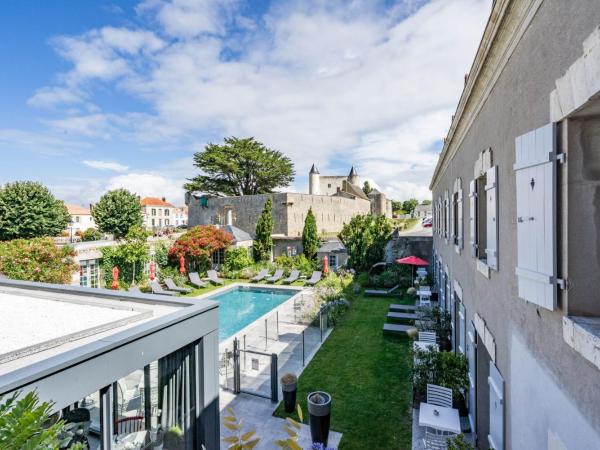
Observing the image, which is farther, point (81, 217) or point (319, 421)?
point (81, 217)

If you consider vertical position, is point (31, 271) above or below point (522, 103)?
below

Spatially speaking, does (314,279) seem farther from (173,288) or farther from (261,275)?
(173,288)

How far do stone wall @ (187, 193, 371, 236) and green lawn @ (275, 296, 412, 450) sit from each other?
22.2 meters

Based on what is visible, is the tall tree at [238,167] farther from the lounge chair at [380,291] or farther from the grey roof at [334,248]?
the lounge chair at [380,291]

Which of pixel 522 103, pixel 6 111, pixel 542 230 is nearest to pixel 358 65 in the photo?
pixel 522 103

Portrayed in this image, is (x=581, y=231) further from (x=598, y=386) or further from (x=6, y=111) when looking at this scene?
(x=6, y=111)

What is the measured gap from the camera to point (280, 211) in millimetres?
33969

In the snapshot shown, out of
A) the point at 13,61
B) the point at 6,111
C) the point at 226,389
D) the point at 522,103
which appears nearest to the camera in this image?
the point at 522,103

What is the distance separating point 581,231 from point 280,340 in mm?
10273

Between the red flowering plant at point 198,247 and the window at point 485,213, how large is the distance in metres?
19.2

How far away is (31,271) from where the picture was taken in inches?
582

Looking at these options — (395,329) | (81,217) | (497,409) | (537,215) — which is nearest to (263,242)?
(395,329)

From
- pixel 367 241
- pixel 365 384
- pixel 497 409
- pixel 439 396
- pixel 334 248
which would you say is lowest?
pixel 365 384

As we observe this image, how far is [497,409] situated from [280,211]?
30457 mm
